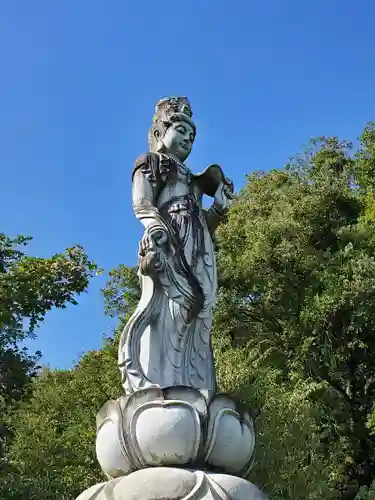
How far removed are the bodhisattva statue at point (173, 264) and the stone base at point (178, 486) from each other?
0.58 m

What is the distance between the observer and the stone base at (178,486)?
3729 mm

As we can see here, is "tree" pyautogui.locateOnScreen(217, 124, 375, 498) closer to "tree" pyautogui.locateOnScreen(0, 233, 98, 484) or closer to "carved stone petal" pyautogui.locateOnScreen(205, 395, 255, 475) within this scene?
"tree" pyautogui.locateOnScreen(0, 233, 98, 484)

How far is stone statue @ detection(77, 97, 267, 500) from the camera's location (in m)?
3.93

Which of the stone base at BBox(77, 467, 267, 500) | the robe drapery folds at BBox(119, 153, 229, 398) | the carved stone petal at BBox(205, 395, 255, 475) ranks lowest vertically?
the stone base at BBox(77, 467, 267, 500)

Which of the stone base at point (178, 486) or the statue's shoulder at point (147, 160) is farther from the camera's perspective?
the statue's shoulder at point (147, 160)

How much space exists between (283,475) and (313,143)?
996 centimetres

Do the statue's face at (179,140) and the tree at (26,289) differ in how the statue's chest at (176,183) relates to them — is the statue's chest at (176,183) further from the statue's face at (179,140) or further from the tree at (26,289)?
the tree at (26,289)

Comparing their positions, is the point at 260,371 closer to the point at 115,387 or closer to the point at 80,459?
the point at 115,387

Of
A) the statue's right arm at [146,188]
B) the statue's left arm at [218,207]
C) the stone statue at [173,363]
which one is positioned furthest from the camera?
the statue's left arm at [218,207]

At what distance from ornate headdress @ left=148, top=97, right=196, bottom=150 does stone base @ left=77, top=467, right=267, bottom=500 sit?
2.66m

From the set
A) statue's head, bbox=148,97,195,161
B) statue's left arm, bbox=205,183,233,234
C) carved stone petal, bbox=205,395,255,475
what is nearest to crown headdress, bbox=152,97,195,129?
statue's head, bbox=148,97,195,161

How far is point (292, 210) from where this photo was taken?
15.2m

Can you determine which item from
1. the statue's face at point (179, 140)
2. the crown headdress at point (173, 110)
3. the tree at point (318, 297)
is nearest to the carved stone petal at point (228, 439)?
the statue's face at point (179, 140)

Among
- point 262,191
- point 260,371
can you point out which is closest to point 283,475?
point 260,371
